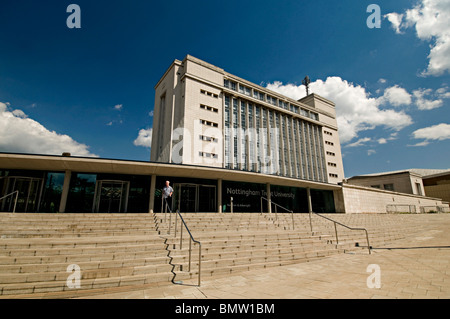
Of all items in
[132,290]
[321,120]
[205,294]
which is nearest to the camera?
[205,294]

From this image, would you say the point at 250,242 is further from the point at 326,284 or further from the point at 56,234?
the point at 56,234

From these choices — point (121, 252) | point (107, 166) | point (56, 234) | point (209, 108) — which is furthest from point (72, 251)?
point (209, 108)

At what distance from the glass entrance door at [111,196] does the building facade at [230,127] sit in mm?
8015

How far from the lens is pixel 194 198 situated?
17.0 m

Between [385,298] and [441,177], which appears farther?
Result: [441,177]

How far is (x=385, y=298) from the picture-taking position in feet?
11.8

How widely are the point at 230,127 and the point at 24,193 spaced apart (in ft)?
66.8

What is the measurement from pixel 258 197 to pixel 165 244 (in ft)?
47.3

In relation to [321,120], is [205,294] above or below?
below

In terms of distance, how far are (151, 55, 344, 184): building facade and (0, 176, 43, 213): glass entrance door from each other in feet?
38.8

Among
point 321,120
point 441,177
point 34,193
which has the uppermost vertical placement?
point 321,120

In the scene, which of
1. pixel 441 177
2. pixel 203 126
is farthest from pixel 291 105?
pixel 441 177

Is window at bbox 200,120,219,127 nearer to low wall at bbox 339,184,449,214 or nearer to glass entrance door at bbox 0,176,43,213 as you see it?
glass entrance door at bbox 0,176,43,213
